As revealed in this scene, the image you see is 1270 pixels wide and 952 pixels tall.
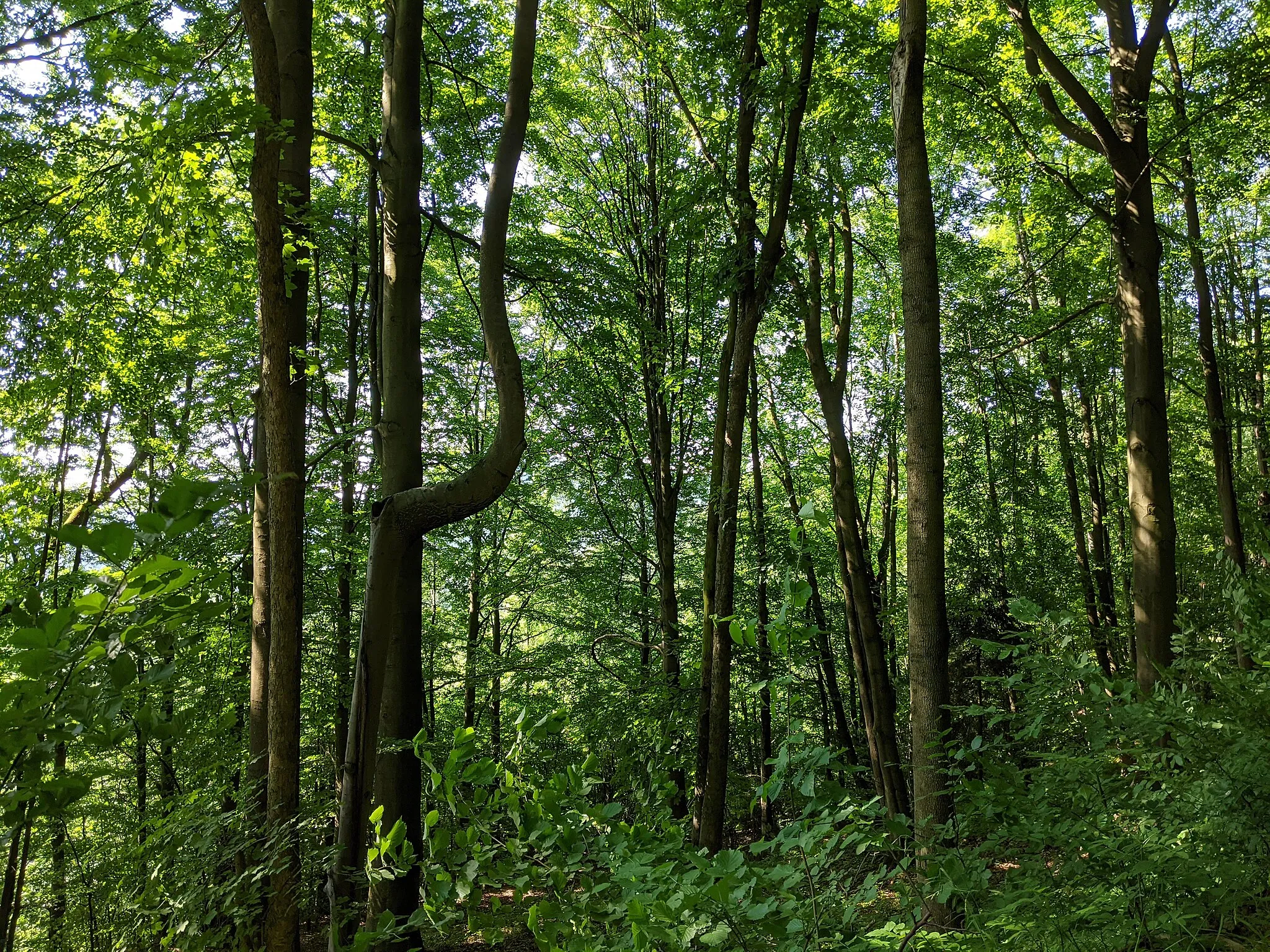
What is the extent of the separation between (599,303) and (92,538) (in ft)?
19.7

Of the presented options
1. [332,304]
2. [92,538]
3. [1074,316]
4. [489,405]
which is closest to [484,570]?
[489,405]

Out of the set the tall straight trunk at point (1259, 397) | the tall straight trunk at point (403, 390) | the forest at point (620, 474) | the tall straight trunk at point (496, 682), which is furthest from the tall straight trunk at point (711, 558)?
the tall straight trunk at point (1259, 397)

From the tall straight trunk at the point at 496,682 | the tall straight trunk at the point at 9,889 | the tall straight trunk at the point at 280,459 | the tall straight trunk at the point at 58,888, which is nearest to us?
the tall straight trunk at the point at 280,459

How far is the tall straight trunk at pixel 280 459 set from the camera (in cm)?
264

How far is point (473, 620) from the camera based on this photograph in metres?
15.0

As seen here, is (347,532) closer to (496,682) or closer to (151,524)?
(496,682)

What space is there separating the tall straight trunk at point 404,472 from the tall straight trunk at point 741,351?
6.55 feet

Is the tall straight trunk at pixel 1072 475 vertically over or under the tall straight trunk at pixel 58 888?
over

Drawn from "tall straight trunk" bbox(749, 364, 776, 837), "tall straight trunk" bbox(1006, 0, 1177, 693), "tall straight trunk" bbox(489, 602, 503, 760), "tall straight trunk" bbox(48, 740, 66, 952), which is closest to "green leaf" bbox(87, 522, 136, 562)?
"tall straight trunk" bbox(749, 364, 776, 837)

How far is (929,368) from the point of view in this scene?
11.8 ft

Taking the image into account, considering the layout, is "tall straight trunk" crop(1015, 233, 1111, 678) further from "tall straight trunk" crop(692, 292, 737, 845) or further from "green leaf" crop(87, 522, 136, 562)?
"green leaf" crop(87, 522, 136, 562)

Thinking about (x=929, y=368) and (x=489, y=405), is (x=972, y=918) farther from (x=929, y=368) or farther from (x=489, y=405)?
(x=489, y=405)

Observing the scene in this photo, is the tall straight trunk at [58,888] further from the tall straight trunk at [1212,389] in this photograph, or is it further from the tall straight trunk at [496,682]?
the tall straight trunk at [1212,389]

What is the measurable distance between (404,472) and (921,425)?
250 centimetres
